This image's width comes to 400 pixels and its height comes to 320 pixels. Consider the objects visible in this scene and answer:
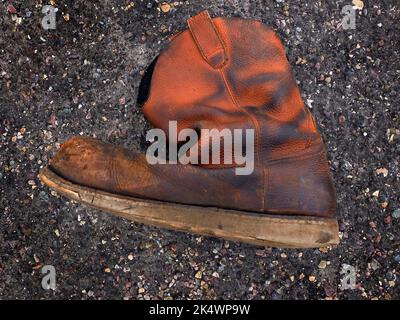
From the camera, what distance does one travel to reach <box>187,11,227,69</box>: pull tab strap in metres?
1.69

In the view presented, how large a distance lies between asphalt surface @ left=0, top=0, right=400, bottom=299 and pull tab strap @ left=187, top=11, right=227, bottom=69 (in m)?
0.40

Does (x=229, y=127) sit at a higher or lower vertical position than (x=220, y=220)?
higher

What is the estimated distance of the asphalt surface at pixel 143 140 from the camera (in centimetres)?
204

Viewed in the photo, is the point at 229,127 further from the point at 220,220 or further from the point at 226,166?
the point at 220,220

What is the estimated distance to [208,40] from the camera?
170cm

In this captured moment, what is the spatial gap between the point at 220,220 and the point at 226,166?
166 millimetres

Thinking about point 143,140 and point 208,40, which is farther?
point 143,140

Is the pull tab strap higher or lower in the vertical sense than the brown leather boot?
higher

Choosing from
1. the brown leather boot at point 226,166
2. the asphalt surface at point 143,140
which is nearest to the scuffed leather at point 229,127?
the brown leather boot at point 226,166

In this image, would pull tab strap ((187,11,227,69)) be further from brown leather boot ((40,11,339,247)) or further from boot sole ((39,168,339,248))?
boot sole ((39,168,339,248))

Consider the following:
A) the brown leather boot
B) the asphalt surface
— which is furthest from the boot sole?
the asphalt surface

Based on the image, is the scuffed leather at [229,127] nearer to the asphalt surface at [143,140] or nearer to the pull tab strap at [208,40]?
the pull tab strap at [208,40]

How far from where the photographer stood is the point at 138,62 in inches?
81.9

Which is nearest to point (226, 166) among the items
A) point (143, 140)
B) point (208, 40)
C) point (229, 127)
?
point (229, 127)
